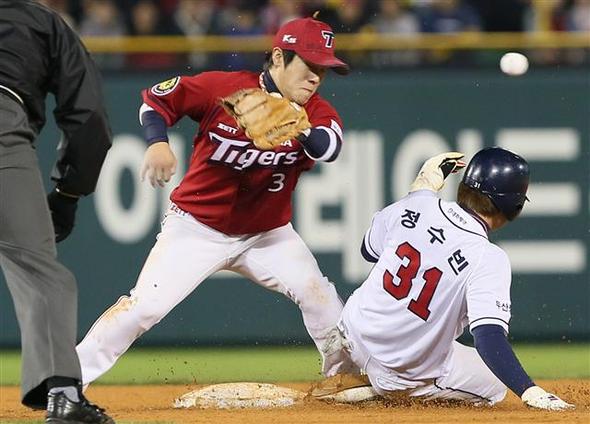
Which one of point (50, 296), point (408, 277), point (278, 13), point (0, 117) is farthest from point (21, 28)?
point (278, 13)

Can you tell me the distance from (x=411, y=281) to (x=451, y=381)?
→ 22.2 inches

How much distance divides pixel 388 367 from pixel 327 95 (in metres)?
4.11

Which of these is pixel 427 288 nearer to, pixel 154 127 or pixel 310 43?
pixel 310 43

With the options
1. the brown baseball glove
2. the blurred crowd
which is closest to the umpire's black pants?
the brown baseball glove

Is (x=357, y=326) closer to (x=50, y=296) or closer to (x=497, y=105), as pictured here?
(x=50, y=296)

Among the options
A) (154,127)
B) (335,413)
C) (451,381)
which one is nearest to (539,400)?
(451,381)

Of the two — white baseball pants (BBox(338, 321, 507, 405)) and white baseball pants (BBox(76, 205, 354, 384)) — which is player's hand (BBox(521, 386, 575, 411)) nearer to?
white baseball pants (BBox(338, 321, 507, 405))

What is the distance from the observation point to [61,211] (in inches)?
203

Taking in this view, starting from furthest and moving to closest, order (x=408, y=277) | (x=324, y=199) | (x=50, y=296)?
(x=324, y=199)
(x=408, y=277)
(x=50, y=296)

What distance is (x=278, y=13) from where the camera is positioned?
36.4ft

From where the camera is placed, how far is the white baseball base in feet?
20.5

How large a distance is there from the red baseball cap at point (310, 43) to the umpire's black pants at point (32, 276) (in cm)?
178

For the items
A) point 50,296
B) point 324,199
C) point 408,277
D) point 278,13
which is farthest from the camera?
point 278,13

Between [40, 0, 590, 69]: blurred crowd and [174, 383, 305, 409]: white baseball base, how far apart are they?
4.84 metres
